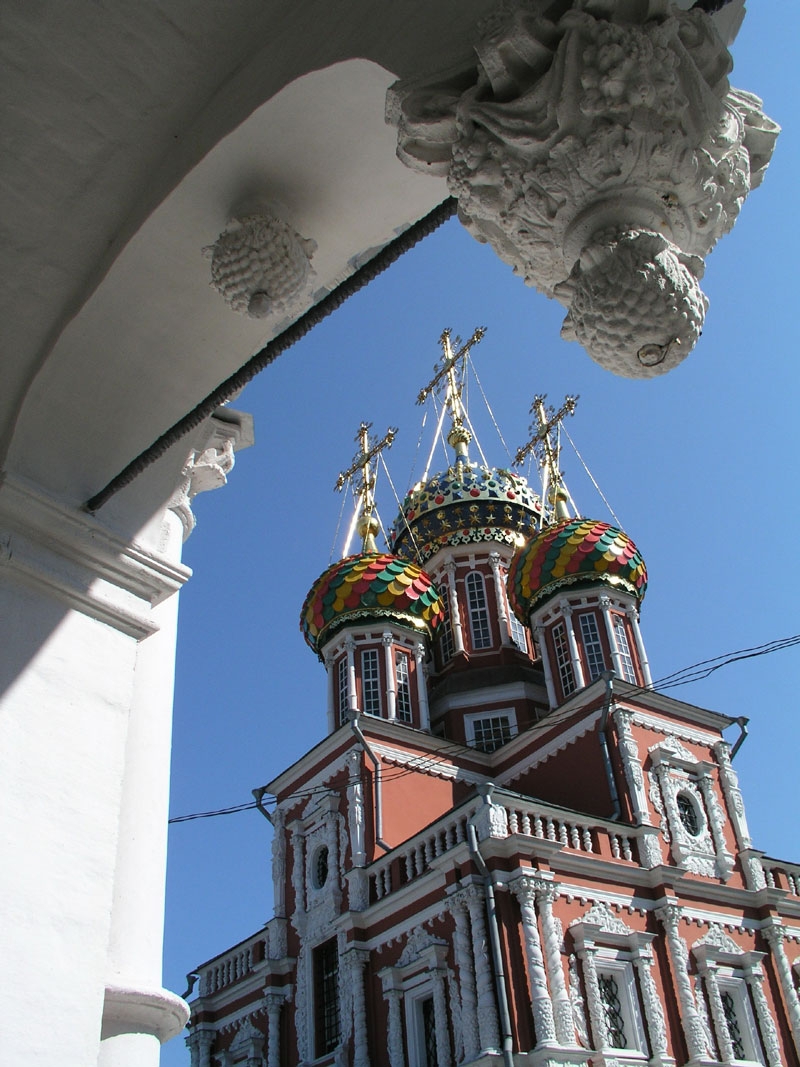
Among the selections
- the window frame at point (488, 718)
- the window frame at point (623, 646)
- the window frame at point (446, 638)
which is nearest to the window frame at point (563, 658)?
the window frame at point (623, 646)

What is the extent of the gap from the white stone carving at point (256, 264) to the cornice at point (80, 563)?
897 mm

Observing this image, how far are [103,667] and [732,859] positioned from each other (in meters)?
14.9

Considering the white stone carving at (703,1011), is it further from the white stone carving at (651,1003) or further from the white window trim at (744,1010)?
the white stone carving at (651,1003)

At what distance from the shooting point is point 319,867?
1697 centimetres

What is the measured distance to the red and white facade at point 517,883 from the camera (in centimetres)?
1267

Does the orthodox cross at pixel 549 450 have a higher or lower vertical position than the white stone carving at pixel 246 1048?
higher

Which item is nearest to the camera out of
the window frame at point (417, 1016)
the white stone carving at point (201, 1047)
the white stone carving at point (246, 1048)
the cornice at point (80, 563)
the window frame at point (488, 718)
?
the cornice at point (80, 563)

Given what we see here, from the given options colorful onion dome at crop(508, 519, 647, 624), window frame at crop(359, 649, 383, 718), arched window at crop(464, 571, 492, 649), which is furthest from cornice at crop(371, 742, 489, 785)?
arched window at crop(464, 571, 492, 649)

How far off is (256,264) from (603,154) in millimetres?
1051

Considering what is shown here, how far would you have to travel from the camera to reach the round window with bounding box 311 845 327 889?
16.8 m

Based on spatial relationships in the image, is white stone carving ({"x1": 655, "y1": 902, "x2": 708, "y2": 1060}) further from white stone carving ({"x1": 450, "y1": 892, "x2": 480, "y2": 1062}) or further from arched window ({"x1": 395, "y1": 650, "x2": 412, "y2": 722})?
arched window ({"x1": 395, "y1": 650, "x2": 412, "y2": 722})

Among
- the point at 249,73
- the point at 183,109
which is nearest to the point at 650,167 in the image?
the point at 249,73

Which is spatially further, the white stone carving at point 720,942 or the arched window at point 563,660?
the arched window at point 563,660

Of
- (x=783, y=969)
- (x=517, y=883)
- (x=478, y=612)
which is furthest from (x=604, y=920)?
(x=478, y=612)
